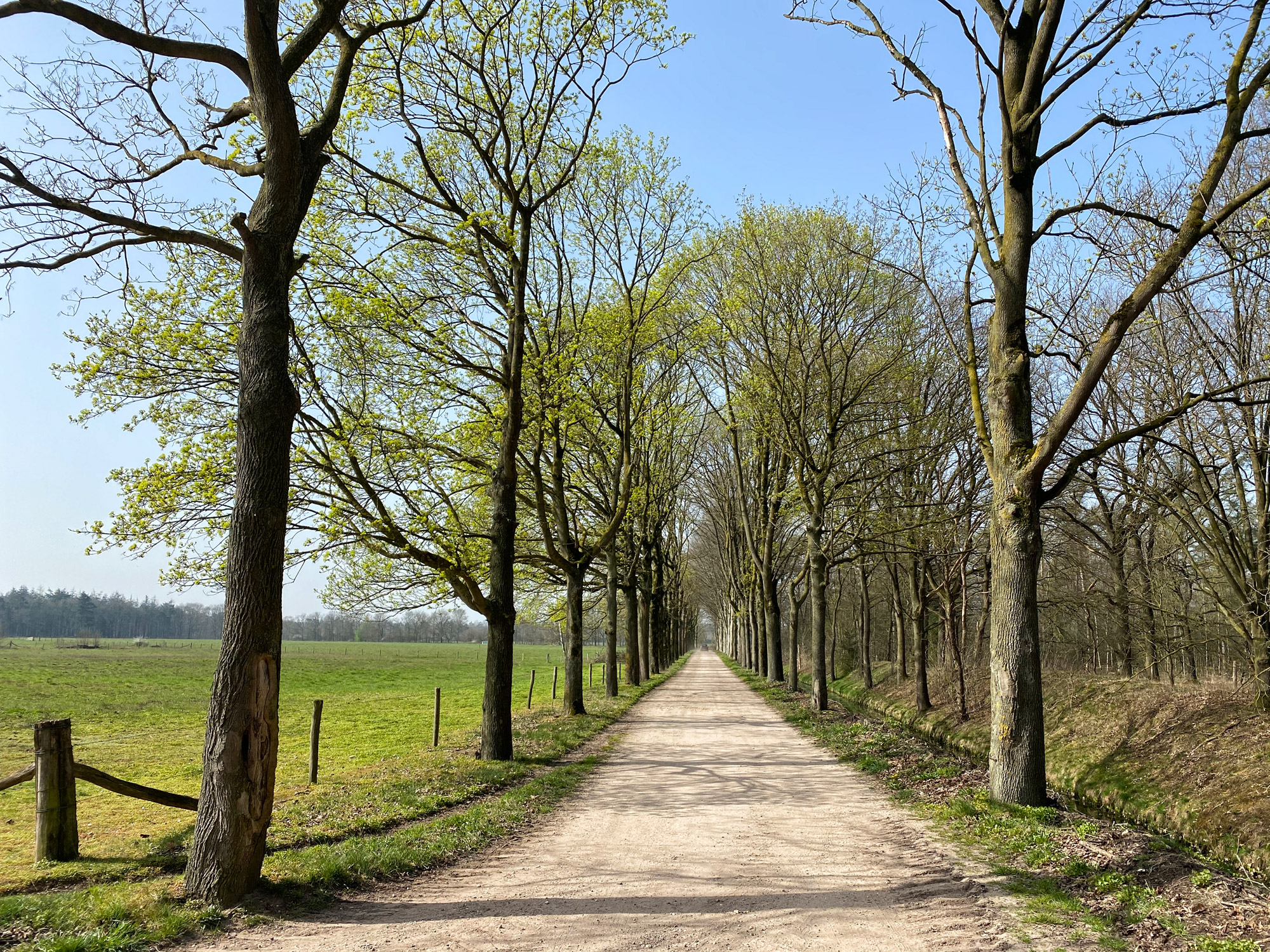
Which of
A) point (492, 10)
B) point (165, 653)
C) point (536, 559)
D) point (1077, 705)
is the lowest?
point (165, 653)

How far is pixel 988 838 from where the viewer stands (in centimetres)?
744

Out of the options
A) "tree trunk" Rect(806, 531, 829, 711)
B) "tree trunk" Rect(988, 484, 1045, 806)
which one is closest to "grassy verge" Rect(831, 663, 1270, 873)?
"tree trunk" Rect(988, 484, 1045, 806)

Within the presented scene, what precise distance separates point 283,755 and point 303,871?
41.8 ft

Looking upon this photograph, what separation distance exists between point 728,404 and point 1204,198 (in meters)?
18.5

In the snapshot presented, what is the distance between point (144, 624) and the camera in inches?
5861

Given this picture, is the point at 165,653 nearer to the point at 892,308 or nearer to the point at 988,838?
the point at 892,308

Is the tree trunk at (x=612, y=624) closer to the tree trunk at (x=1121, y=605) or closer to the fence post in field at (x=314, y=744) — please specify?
the fence post in field at (x=314, y=744)

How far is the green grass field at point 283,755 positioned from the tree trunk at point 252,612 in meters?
2.05

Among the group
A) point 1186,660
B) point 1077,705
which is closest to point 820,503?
point 1077,705

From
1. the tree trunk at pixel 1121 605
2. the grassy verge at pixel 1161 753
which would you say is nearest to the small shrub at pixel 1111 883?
the grassy verge at pixel 1161 753

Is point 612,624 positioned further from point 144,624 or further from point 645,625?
point 144,624

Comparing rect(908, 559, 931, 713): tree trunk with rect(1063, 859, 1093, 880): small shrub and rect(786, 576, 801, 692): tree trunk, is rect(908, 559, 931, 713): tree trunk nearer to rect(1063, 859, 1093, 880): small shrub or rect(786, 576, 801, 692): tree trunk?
rect(786, 576, 801, 692): tree trunk

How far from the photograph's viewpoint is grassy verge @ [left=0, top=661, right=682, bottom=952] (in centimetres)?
513

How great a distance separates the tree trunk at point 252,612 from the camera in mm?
5898
